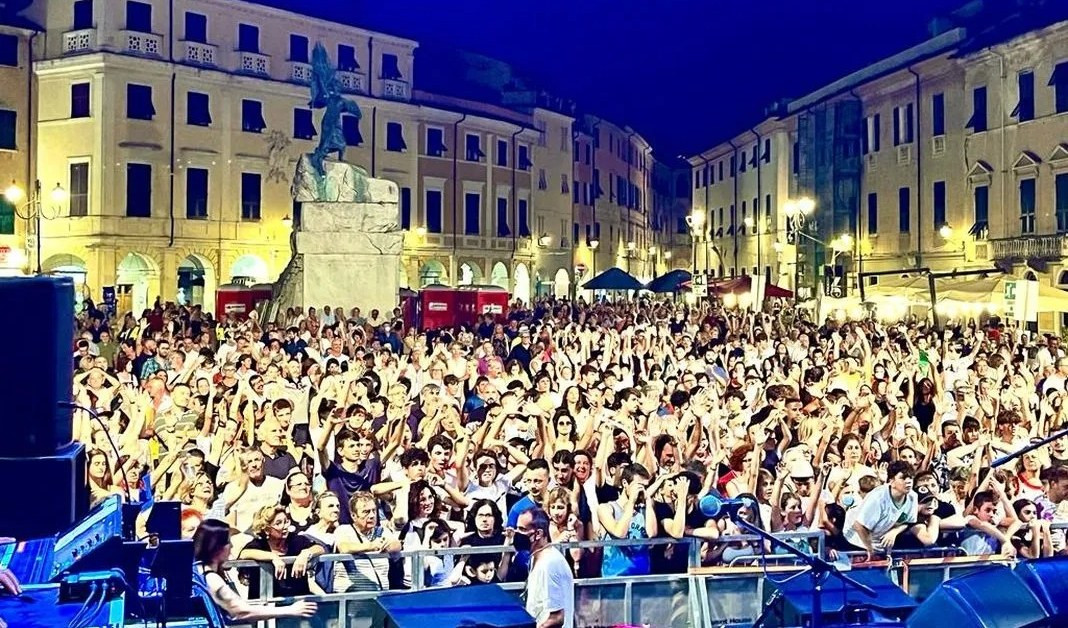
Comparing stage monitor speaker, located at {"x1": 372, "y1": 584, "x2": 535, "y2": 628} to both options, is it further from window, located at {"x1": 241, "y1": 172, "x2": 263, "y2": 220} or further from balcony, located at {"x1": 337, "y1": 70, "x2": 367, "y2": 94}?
balcony, located at {"x1": 337, "y1": 70, "x2": 367, "y2": 94}

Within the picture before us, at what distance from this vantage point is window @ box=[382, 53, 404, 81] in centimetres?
5478

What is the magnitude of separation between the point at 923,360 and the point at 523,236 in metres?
46.3

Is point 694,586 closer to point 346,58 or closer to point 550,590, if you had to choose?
point 550,590

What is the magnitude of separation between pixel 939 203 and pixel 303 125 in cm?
2384

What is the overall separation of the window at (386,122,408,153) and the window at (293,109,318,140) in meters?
3.99

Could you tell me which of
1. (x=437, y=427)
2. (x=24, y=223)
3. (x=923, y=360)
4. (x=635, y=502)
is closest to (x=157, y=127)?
(x=24, y=223)

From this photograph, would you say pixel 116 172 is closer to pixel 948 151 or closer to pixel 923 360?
pixel 948 151

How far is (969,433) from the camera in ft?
36.4

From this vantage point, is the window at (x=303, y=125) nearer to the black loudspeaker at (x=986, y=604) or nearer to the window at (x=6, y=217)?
the window at (x=6, y=217)

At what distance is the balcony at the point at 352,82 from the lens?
52.4 metres

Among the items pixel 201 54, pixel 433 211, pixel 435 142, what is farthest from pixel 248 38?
pixel 433 211

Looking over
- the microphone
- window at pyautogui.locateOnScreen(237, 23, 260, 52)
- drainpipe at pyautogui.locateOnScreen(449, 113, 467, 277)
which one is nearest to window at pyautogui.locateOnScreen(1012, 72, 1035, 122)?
drainpipe at pyautogui.locateOnScreen(449, 113, 467, 277)

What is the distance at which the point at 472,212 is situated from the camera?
59500 millimetres

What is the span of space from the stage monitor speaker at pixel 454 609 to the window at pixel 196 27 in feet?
141
